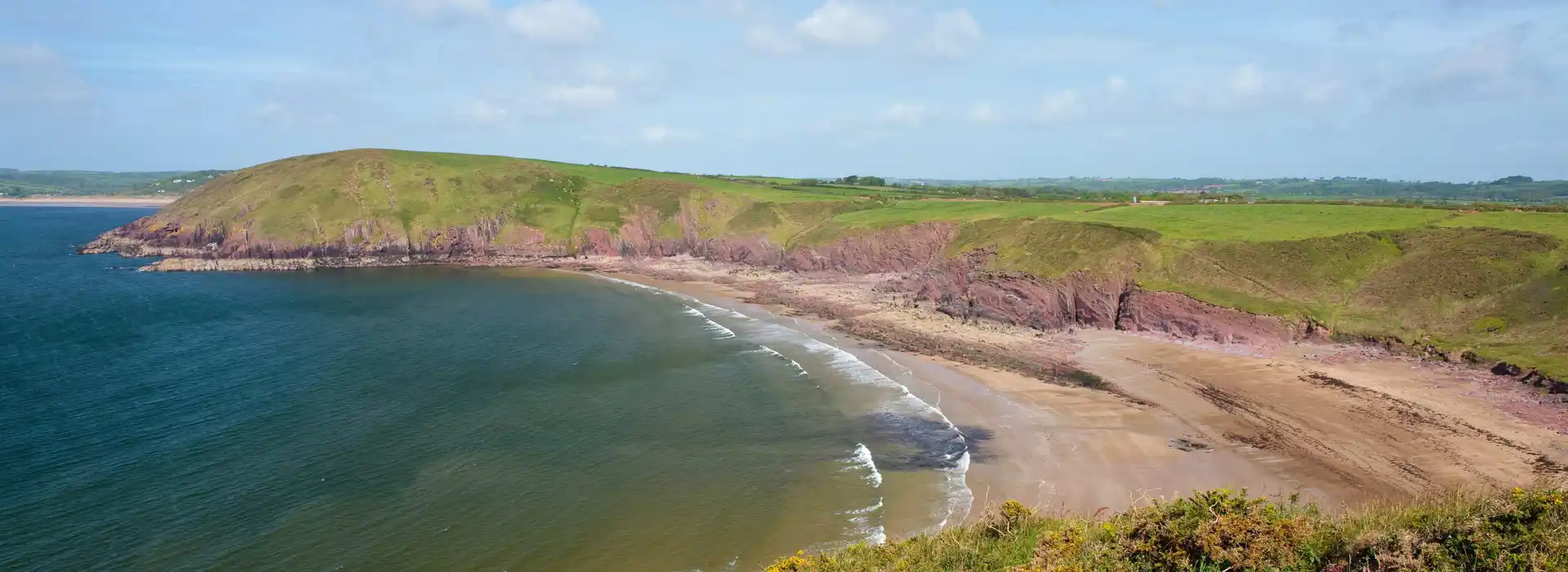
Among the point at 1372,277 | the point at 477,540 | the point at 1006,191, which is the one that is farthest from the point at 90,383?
the point at 1006,191

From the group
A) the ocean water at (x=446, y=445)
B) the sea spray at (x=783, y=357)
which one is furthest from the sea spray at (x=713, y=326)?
the sea spray at (x=783, y=357)

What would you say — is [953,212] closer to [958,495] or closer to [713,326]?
[713,326]

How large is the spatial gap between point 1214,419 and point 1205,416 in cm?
51

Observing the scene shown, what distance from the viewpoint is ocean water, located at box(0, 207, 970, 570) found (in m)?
27.4

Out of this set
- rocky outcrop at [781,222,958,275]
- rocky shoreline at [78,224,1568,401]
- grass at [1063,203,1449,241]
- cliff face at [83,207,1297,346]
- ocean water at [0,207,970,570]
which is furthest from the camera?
rocky outcrop at [781,222,958,275]

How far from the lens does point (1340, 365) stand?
4506 centimetres

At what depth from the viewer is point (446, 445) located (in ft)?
122

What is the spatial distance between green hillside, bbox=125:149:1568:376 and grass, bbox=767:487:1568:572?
136 ft

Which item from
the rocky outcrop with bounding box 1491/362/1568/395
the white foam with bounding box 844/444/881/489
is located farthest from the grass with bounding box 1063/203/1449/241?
the white foam with bounding box 844/444/881/489

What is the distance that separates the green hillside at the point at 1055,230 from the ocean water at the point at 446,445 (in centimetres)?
2689

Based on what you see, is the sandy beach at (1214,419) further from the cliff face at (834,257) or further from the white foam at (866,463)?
the white foam at (866,463)

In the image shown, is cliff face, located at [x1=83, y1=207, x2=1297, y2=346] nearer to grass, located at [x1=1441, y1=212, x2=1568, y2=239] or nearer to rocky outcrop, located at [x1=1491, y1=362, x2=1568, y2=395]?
rocky outcrop, located at [x1=1491, y1=362, x2=1568, y2=395]

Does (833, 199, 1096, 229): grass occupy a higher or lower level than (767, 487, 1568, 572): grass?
higher

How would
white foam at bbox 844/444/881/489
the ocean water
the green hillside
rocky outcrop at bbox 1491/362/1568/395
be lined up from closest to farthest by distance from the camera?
the ocean water, white foam at bbox 844/444/881/489, rocky outcrop at bbox 1491/362/1568/395, the green hillside
